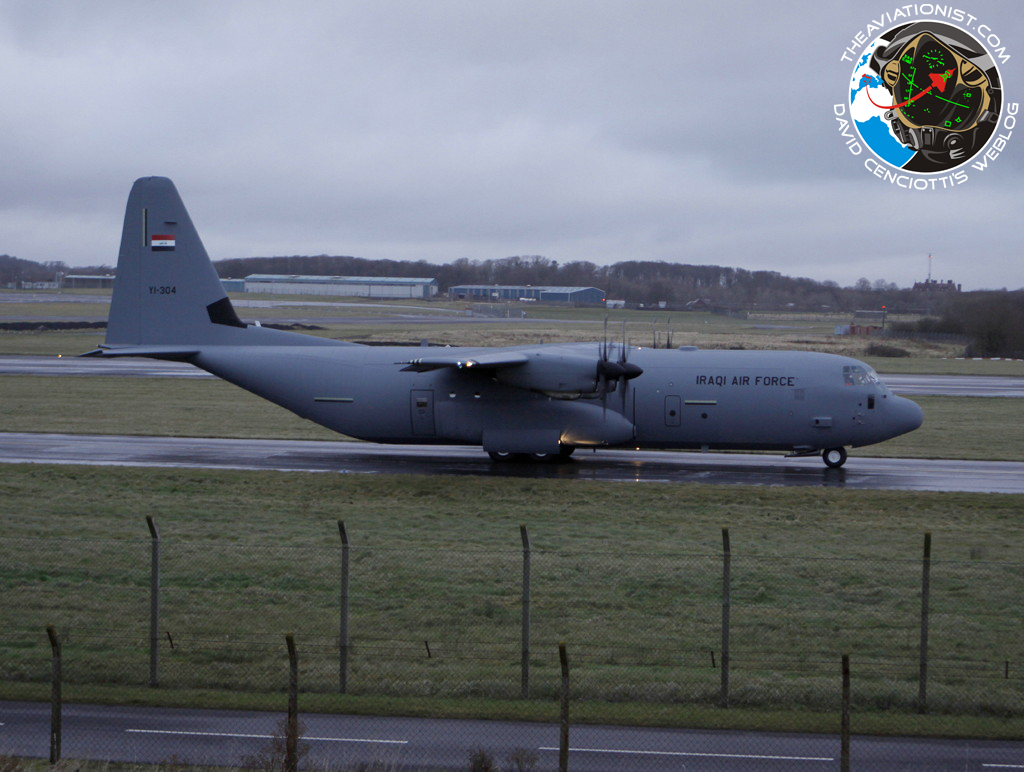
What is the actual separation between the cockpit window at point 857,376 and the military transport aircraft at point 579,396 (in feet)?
0.14

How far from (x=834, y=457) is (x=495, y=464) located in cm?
1040

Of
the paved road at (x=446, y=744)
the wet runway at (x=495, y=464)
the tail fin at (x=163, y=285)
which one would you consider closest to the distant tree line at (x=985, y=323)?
the wet runway at (x=495, y=464)

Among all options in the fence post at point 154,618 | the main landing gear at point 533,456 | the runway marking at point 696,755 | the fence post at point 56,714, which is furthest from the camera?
the main landing gear at point 533,456

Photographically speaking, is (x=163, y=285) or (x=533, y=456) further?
(x=163, y=285)

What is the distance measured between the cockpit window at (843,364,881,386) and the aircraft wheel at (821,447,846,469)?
2.09m

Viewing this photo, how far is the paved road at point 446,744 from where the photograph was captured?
10297mm

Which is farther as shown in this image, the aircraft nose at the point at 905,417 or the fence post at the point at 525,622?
the aircraft nose at the point at 905,417

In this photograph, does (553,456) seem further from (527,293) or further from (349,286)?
(349,286)

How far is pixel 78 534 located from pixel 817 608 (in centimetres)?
1461

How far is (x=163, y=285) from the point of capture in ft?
108

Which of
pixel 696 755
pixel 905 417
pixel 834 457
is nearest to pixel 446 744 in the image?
pixel 696 755

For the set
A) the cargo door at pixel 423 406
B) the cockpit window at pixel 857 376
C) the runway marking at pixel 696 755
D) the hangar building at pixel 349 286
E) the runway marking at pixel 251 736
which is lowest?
the runway marking at pixel 251 736

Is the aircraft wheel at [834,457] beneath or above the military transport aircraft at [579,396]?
beneath

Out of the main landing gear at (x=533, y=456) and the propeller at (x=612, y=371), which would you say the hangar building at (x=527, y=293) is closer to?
the main landing gear at (x=533, y=456)
